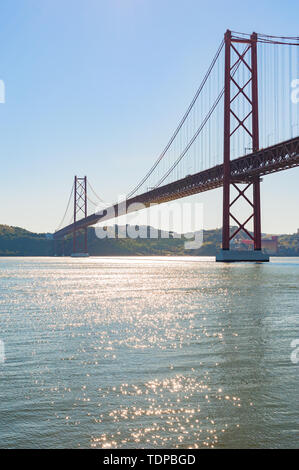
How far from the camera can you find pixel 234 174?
56.9 m

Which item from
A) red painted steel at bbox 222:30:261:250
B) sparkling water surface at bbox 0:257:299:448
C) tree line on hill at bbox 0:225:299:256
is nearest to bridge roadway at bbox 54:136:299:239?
red painted steel at bbox 222:30:261:250

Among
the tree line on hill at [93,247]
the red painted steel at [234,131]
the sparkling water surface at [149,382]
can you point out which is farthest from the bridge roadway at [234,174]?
the tree line on hill at [93,247]

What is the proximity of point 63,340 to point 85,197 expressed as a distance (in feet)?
390

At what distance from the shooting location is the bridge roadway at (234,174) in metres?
46.8

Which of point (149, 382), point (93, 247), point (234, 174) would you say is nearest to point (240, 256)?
point (234, 174)

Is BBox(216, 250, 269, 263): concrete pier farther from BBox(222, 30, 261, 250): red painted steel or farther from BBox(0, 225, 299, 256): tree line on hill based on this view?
BBox(0, 225, 299, 256): tree line on hill

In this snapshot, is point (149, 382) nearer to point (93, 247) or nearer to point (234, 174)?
point (234, 174)

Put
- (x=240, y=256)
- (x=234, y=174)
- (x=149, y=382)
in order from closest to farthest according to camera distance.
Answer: (x=149, y=382), (x=234, y=174), (x=240, y=256)

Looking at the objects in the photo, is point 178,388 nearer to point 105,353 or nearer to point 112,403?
point 112,403

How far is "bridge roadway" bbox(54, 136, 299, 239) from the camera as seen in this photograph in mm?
46781

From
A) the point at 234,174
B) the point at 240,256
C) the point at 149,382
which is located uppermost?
the point at 234,174

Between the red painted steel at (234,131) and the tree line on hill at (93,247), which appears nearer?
the red painted steel at (234,131)

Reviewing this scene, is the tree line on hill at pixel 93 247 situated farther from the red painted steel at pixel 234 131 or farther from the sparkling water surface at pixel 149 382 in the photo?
the sparkling water surface at pixel 149 382

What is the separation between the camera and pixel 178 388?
6.62 meters
